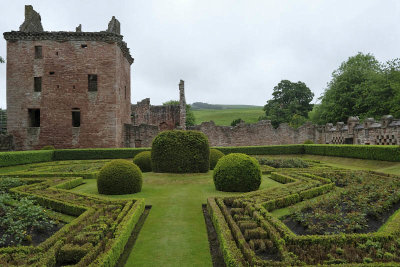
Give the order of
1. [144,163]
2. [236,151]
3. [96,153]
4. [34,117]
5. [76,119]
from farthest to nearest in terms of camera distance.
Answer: [76,119]
[34,117]
[236,151]
[96,153]
[144,163]

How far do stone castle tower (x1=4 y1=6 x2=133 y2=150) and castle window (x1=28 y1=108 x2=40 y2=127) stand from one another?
0.42 metres

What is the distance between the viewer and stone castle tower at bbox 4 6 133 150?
26875 mm

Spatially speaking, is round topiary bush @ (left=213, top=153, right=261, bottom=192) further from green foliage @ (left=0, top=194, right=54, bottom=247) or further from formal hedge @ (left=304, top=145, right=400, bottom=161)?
formal hedge @ (left=304, top=145, right=400, bottom=161)

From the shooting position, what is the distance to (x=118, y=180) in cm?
998

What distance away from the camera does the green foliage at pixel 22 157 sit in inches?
700

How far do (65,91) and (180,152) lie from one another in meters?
17.8

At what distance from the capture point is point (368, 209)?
7156mm

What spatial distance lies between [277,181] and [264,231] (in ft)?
24.5

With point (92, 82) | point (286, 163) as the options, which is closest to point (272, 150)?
point (286, 163)

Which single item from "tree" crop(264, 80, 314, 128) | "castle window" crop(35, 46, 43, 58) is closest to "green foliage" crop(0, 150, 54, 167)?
"castle window" crop(35, 46, 43, 58)

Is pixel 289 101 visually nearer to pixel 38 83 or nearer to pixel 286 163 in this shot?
pixel 286 163

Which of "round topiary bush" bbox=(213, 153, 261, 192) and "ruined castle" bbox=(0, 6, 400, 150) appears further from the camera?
"ruined castle" bbox=(0, 6, 400, 150)

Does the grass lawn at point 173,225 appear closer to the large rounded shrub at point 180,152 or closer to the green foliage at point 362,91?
the large rounded shrub at point 180,152

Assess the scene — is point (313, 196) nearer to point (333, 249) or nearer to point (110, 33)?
point (333, 249)
